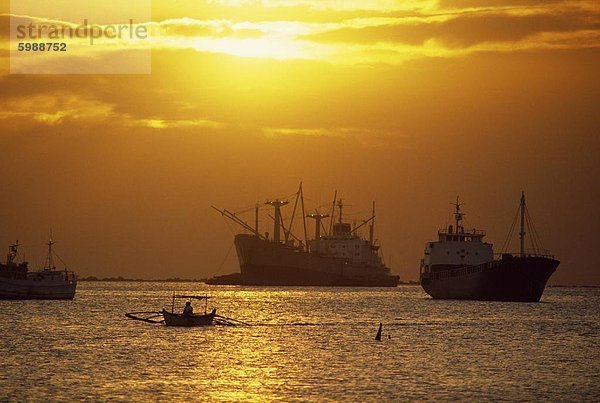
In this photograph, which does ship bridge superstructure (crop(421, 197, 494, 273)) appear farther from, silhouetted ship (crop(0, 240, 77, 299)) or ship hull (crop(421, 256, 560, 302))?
silhouetted ship (crop(0, 240, 77, 299))

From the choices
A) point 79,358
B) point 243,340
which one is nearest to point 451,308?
point 243,340

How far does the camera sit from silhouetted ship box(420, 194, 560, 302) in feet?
515

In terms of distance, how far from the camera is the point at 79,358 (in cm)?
7369

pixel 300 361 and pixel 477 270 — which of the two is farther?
pixel 477 270

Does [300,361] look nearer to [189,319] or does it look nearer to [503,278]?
[189,319]

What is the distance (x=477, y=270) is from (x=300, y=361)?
9279cm

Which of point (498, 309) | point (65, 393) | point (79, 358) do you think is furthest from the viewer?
point (498, 309)

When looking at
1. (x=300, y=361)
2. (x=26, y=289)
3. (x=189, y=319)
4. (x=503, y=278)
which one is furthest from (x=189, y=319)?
(x=503, y=278)

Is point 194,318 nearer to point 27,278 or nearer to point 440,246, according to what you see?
point 27,278

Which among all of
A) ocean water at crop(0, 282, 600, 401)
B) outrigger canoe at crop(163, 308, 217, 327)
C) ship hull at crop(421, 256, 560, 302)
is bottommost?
ocean water at crop(0, 282, 600, 401)

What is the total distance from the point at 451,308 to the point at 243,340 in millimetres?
69784

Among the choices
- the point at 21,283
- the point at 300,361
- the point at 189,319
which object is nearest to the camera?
the point at 300,361

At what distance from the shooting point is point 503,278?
6235 inches

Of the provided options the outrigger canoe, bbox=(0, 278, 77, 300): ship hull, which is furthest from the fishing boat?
bbox=(0, 278, 77, 300): ship hull
